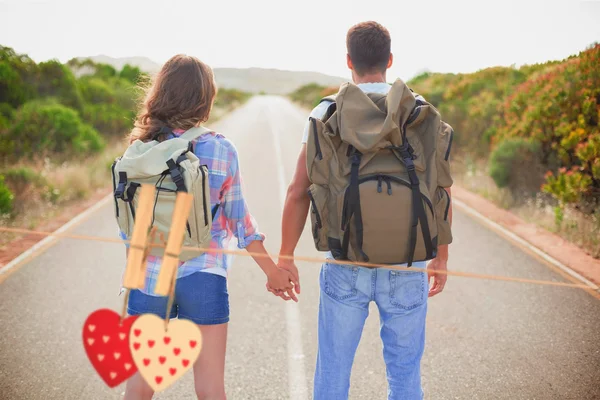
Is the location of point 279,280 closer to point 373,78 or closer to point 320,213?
point 320,213

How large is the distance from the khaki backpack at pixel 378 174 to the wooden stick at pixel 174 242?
0.64 meters

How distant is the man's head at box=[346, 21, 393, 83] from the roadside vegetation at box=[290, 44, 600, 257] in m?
5.32

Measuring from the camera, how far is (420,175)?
200 cm

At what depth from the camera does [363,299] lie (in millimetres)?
2156

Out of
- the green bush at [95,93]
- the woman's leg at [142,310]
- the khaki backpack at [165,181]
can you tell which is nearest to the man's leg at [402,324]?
the khaki backpack at [165,181]

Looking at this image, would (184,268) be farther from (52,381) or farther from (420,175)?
(52,381)

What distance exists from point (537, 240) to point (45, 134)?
10372 mm

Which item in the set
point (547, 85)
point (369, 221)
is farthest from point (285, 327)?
point (547, 85)

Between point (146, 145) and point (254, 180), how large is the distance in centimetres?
910

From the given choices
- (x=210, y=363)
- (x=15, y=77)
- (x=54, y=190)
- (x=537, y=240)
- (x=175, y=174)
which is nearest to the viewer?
(x=175, y=174)

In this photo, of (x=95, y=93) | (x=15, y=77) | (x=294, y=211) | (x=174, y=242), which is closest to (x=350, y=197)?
(x=294, y=211)

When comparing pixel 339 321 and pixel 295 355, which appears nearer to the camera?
pixel 339 321

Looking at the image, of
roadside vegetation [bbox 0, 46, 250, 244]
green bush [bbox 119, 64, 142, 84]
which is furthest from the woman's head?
green bush [bbox 119, 64, 142, 84]

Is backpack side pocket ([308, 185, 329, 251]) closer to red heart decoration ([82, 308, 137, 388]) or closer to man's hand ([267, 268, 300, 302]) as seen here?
man's hand ([267, 268, 300, 302])
